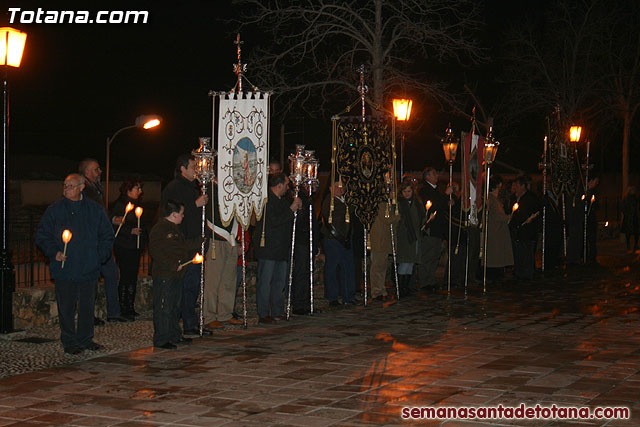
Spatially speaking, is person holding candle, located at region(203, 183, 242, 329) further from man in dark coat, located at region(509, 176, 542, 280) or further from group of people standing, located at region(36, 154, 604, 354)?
man in dark coat, located at region(509, 176, 542, 280)

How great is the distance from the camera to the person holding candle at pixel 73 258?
9500 millimetres

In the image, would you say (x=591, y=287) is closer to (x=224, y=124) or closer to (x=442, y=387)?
(x=224, y=124)

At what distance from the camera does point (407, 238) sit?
14812 mm

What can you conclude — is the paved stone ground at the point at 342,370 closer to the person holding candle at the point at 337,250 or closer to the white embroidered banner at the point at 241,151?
the person holding candle at the point at 337,250

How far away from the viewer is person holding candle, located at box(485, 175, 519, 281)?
17031mm

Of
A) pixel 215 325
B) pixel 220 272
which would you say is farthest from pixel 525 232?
pixel 215 325

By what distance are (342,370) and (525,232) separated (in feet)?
31.8

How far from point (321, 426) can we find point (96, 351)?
383cm

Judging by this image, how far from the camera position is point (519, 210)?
1744 cm

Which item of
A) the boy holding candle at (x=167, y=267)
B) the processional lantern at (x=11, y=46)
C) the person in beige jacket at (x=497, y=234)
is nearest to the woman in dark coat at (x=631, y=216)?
the person in beige jacket at (x=497, y=234)

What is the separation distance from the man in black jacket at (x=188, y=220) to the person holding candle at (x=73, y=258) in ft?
4.27

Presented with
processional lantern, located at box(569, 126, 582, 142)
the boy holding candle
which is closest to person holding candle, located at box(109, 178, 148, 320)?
the boy holding candle

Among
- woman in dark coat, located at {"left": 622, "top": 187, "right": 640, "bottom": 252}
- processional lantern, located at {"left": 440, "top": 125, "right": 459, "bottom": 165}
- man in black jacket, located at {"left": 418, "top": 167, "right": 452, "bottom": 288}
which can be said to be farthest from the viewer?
woman in dark coat, located at {"left": 622, "top": 187, "right": 640, "bottom": 252}

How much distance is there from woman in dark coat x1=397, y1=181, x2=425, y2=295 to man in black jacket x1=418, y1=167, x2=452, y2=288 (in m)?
0.49
